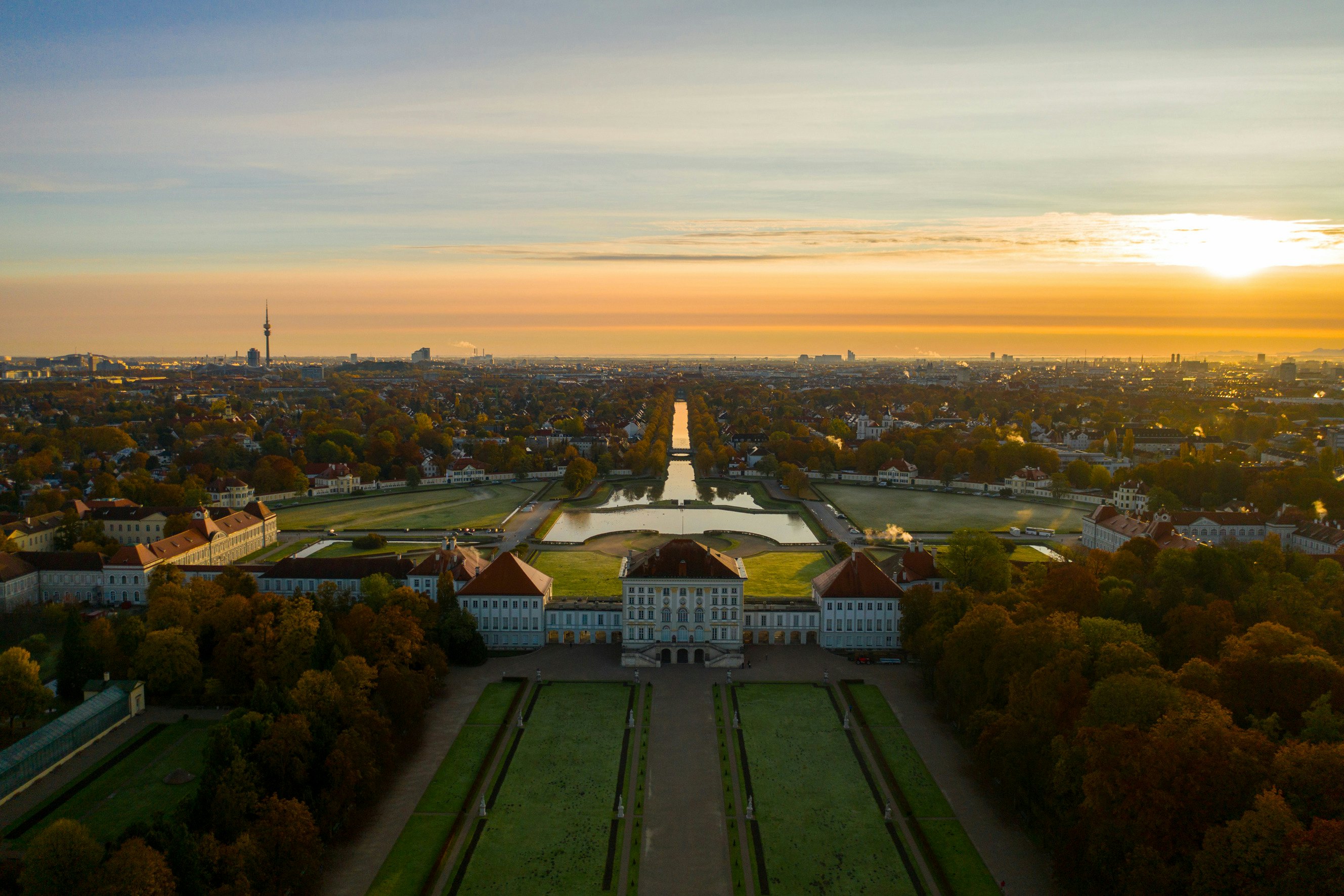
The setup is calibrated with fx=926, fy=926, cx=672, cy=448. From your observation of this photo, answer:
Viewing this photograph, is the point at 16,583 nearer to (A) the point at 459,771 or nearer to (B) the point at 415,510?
(A) the point at 459,771

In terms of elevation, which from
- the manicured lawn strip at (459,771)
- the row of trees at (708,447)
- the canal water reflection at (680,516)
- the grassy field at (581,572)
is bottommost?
the manicured lawn strip at (459,771)

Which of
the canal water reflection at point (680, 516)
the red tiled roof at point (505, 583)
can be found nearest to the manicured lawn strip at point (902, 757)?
the red tiled roof at point (505, 583)

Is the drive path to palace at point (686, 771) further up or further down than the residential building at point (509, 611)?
further down

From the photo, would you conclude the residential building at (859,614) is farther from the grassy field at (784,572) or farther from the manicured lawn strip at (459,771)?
the manicured lawn strip at (459,771)

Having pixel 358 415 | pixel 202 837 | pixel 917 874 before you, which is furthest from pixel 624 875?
pixel 358 415

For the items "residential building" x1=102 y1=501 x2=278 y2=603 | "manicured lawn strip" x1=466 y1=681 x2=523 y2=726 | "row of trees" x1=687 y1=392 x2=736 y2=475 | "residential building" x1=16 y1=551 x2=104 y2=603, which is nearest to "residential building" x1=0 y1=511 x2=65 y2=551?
"residential building" x1=16 y1=551 x2=104 y2=603

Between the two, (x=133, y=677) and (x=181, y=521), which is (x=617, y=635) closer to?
(x=133, y=677)
